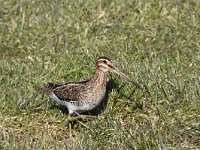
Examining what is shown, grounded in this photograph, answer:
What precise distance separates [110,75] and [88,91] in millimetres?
659

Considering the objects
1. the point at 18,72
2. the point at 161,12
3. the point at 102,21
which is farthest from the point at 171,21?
the point at 18,72

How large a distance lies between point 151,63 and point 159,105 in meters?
1.21

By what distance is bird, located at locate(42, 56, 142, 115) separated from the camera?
725 cm

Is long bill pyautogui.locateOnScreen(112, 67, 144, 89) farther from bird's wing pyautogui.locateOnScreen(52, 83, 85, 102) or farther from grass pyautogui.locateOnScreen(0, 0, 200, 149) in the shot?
bird's wing pyautogui.locateOnScreen(52, 83, 85, 102)

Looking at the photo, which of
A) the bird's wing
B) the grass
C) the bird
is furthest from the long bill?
the bird's wing

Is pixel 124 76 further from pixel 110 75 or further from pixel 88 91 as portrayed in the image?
pixel 110 75

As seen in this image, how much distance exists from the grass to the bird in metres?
0.17

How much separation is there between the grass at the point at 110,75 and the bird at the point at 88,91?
17 cm

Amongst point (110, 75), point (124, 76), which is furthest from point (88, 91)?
point (110, 75)

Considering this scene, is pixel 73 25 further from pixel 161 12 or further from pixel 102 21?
pixel 161 12

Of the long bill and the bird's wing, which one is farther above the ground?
the long bill

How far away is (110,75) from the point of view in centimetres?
786

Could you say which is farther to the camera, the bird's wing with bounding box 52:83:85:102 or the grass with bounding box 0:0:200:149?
the bird's wing with bounding box 52:83:85:102

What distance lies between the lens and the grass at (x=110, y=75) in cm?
681
